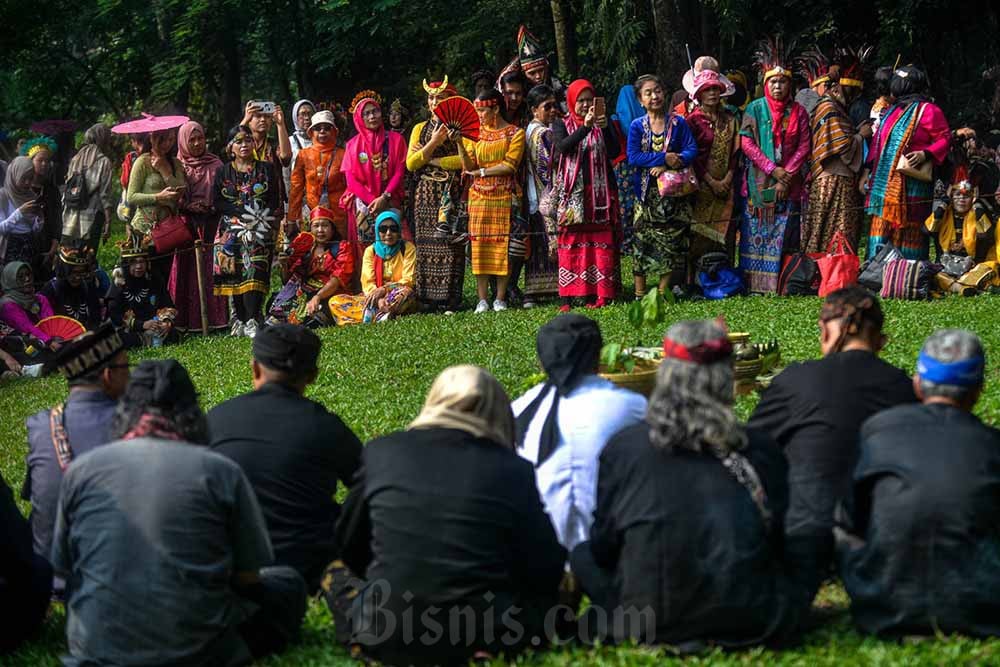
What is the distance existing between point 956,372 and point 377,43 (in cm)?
1788

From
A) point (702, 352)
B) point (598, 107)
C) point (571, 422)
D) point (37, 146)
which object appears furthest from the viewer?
point (37, 146)

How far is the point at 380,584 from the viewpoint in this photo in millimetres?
5504

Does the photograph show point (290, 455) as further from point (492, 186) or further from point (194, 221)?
point (194, 221)

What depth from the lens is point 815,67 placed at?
1506cm

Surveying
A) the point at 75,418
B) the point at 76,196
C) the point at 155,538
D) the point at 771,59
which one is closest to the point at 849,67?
the point at 771,59

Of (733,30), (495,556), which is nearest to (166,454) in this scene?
(495,556)

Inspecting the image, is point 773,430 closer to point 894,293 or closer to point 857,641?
point 857,641

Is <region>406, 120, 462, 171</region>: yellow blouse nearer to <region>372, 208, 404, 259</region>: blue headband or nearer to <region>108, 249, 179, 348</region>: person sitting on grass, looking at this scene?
<region>372, 208, 404, 259</region>: blue headband

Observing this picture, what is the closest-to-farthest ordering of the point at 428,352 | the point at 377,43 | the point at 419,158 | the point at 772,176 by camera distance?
the point at 428,352 < the point at 772,176 < the point at 419,158 < the point at 377,43

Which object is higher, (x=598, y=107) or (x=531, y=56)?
(x=531, y=56)

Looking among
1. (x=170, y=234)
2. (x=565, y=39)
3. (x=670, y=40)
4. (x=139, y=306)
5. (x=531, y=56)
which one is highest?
(x=565, y=39)

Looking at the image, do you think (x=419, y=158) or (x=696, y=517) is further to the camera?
(x=419, y=158)

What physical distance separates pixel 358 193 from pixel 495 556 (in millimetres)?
9343

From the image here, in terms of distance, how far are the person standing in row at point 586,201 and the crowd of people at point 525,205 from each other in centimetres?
2
